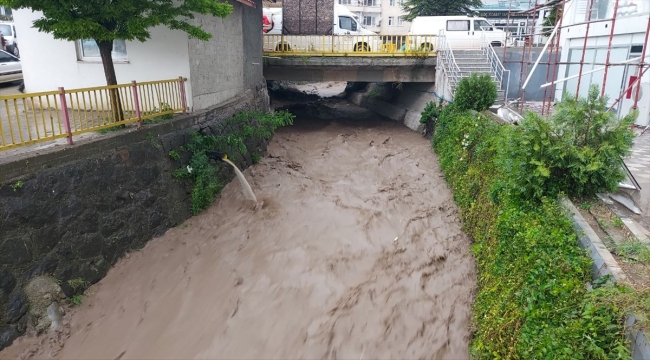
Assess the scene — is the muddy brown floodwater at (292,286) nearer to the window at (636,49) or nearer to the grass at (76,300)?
the grass at (76,300)

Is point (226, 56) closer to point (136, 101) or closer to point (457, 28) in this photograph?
point (136, 101)

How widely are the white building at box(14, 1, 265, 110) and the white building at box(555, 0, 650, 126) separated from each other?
9.22m

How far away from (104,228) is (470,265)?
5.96m

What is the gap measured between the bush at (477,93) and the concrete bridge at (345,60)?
390cm

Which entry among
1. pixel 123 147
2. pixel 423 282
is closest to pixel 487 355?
pixel 423 282

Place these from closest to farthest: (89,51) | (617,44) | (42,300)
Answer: (42,300) → (89,51) → (617,44)

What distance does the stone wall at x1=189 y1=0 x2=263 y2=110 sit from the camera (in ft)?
32.5

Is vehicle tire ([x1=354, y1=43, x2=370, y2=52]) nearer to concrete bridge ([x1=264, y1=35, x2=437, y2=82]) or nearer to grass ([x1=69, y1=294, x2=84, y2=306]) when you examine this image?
concrete bridge ([x1=264, y1=35, x2=437, y2=82])

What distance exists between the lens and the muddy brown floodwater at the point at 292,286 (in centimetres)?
609

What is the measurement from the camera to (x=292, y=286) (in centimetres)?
732

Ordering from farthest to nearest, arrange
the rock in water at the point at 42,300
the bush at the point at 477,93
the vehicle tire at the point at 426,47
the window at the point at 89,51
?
the vehicle tire at the point at 426,47 → the bush at the point at 477,93 → the window at the point at 89,51 → the rock in water at the point at 42,300

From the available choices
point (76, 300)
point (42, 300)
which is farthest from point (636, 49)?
point (42, 300)

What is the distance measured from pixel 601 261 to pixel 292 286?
14.3 ft

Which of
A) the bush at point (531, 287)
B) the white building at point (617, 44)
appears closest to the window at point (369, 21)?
the white building at point (617, 44)
